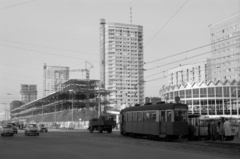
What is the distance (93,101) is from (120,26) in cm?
8743

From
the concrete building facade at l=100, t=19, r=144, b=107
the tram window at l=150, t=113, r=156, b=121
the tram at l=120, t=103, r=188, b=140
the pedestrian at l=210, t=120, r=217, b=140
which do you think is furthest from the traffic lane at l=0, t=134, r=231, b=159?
the concrete building facade at l=100, t=19, r=144, b=107

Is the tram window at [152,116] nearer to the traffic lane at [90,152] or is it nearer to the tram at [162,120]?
the tram at [162,120]

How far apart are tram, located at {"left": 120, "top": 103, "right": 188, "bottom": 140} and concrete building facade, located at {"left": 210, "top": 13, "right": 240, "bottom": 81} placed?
6961 centimetres

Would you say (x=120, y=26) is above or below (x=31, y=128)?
above

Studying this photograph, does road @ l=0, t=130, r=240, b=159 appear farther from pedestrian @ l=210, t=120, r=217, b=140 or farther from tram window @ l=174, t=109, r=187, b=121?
tram window @ l=174, t=109, r=187, b=121

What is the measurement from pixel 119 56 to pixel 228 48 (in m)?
86.9

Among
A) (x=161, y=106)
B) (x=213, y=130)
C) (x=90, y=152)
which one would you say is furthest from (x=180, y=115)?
(x=90, y=152)

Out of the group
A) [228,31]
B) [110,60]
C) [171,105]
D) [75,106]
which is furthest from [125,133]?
[110,60]

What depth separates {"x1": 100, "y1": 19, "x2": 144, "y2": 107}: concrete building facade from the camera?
18050 centimetres

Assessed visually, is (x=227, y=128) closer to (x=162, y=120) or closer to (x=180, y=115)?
(x=180, y=115)

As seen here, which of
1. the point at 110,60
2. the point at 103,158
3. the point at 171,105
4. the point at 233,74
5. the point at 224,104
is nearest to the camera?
the point at 103,158

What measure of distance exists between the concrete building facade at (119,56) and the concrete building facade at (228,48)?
2801 inches

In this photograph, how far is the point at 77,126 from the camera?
7681 centimetres

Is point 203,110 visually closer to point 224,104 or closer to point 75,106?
point 224,104
